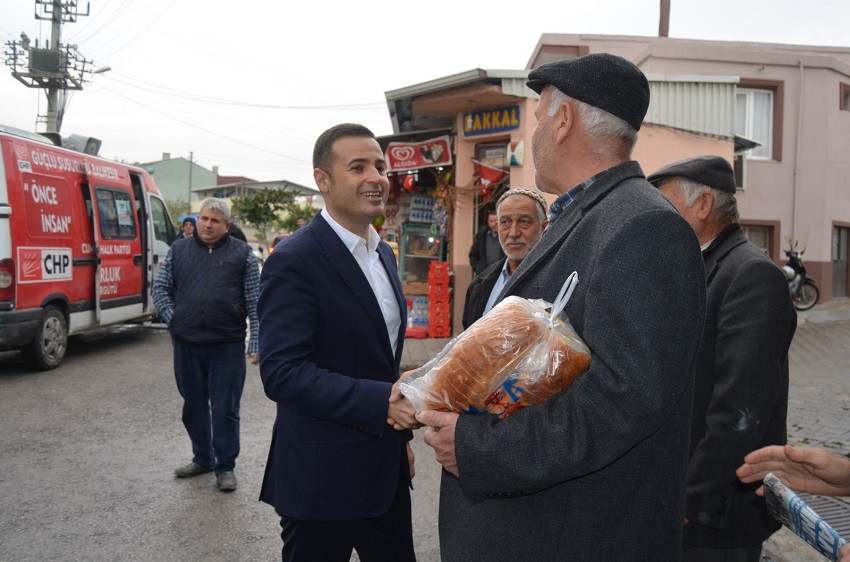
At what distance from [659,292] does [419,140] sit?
10360 mm

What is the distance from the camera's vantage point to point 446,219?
36.6 feet

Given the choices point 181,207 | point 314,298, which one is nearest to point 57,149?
point 314,298

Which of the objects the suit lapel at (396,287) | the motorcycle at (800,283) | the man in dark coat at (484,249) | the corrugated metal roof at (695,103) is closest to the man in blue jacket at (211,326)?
the suit lapel at (396,287)

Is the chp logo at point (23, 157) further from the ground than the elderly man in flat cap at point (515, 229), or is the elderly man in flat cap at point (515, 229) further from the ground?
the chp logo at point (23, 157)

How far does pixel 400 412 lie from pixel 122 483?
3.72 m

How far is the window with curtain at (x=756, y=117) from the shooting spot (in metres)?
15.9

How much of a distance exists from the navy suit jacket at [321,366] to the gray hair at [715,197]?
1.29 m

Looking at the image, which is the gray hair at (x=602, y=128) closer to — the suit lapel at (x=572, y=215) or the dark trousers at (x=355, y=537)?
the suit lapel at (x=572, y=215)

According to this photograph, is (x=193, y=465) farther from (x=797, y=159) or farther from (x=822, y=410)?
(x=797, y=159)

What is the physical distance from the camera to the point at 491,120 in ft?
33.9

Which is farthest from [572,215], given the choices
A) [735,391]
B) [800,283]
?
[800,283]

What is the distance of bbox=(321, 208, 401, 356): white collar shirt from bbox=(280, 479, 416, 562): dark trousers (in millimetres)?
663

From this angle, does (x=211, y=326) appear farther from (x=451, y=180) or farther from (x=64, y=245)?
(x=451, y=180)

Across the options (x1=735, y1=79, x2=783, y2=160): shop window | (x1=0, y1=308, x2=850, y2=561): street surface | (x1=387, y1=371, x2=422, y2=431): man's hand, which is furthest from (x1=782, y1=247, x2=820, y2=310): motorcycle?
(x1=387, y1=371, x2=422, y2=431): man's hand
